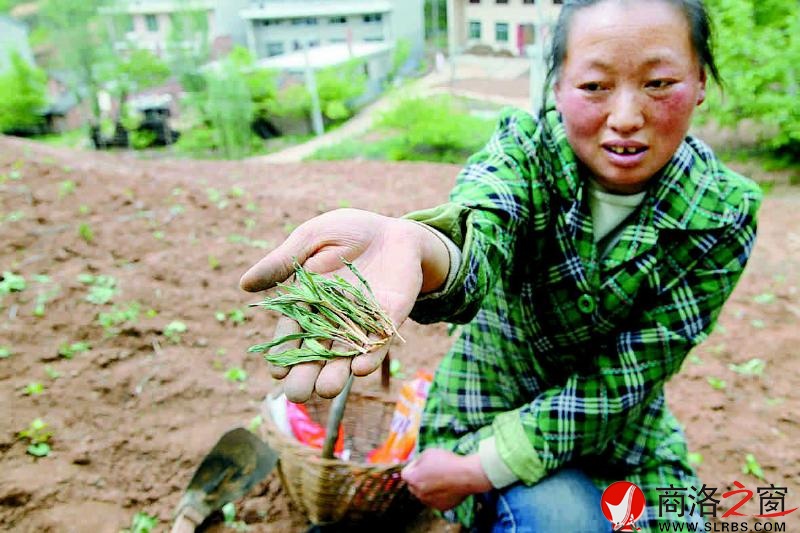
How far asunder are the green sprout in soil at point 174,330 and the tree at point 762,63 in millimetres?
6967

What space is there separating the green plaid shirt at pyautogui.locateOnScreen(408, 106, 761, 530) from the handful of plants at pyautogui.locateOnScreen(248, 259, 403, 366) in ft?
1.40

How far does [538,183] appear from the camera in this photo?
143 cm

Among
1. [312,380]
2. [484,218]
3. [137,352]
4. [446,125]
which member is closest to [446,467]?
[484,218]

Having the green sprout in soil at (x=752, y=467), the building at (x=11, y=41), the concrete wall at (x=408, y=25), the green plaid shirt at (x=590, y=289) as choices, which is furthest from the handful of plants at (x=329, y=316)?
the building at (x=11, y=41)

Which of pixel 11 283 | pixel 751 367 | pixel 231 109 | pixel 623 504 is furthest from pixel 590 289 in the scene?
pixel 231 109

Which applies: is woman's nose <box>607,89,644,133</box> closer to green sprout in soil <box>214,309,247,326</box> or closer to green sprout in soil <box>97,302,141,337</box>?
green sprout in soil <box>214,309,247,326</box>

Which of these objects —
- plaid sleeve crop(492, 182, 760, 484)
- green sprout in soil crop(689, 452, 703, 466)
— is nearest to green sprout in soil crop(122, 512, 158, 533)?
plaid sleeve crop(492, 182, 760, 484)

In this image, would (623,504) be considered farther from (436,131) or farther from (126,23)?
(126,23)

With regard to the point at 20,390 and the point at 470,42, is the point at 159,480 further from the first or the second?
the point at 470,42

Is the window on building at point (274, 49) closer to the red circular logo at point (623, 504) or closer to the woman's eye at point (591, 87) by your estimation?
the woman's eye at point (591, 87)

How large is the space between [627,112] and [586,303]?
47 cm

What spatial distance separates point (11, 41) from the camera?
22.5 m

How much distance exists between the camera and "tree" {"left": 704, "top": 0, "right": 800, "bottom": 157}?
23.4 feet

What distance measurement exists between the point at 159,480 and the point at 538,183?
166 centimetres
